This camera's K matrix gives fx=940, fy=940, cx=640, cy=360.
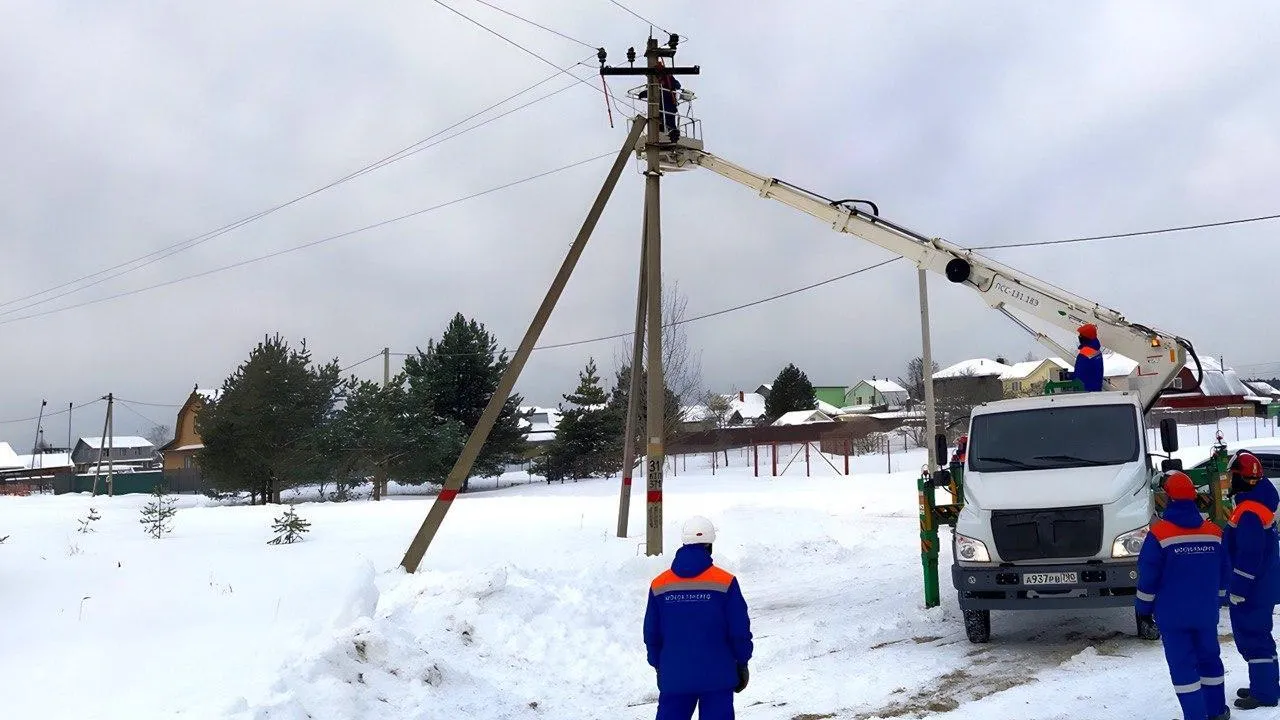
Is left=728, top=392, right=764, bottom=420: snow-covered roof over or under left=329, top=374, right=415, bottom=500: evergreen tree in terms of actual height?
over

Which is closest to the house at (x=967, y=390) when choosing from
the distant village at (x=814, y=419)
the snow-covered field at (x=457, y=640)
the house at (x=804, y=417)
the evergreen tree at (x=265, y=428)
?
the distant village at (x=814, y=419)

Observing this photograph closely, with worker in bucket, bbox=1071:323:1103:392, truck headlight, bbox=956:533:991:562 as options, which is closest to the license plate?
truck headlight, bbox=956:533:991:562

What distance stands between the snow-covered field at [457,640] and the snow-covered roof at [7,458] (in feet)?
388

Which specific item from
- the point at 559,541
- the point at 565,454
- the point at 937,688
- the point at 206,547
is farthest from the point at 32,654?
the point at 565,454

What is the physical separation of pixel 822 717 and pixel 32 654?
19.8ft

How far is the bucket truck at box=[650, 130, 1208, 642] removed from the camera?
861cm

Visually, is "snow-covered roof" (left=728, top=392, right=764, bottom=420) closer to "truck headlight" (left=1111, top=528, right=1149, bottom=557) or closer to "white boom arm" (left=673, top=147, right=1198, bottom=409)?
"white boom arm" (left=673, top=147, right=1198, bottom=409)

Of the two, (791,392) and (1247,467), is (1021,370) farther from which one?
(1247,467)

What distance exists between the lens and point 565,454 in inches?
1823

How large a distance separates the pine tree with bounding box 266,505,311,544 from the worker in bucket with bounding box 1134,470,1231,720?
1119cm

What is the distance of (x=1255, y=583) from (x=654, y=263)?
9.66 meters

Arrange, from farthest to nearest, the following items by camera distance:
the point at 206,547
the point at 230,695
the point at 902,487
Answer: the point at 902,487 → the point at 206,547 → the point at 230,695

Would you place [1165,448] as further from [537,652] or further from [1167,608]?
[537,652]

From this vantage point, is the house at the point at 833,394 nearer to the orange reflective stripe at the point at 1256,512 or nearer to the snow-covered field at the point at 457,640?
the snow-covered field at the point at 457,640
